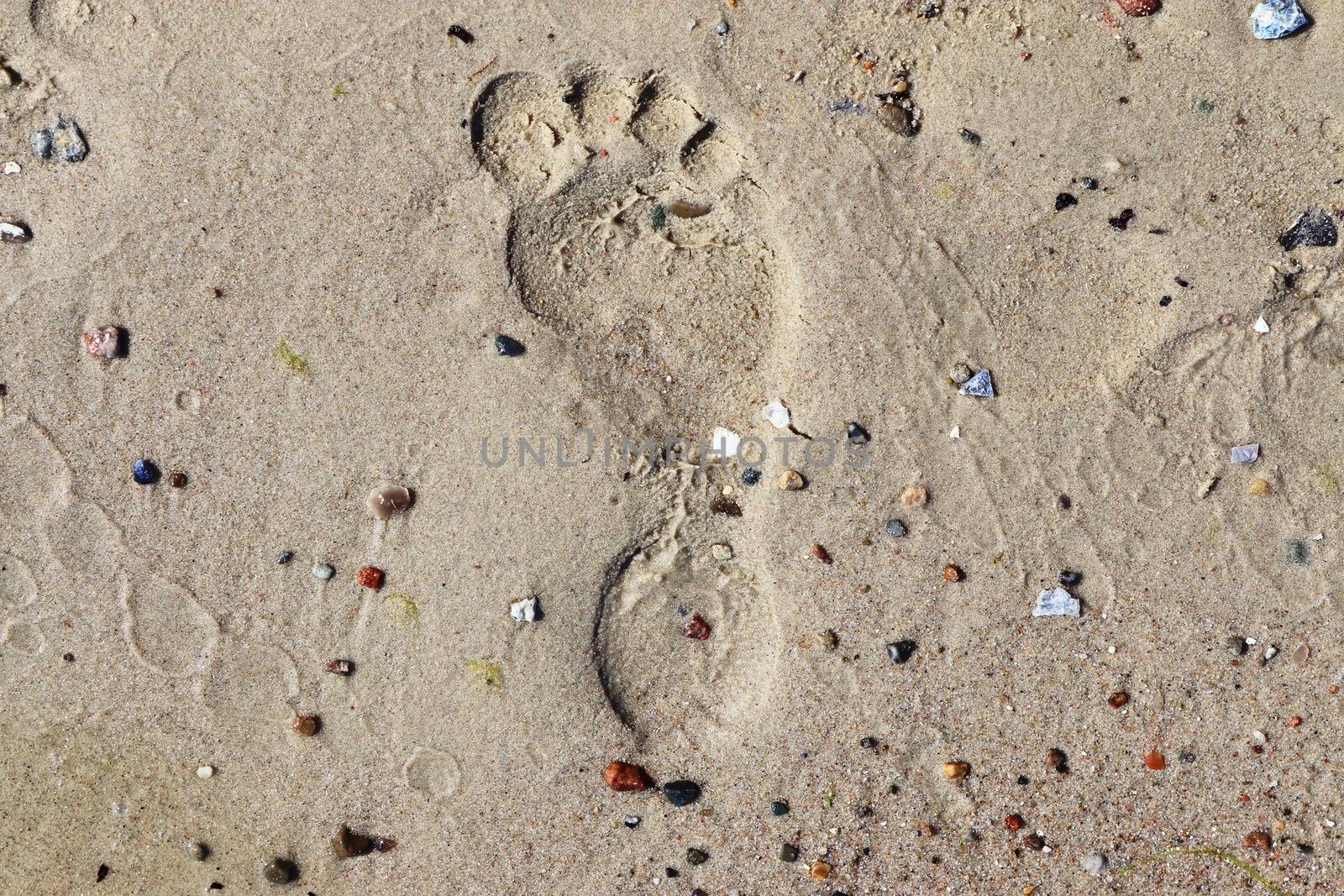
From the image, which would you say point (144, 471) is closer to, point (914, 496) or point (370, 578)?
point (370, 578)

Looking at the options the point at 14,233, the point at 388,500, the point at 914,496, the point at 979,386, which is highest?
the point at 14,233

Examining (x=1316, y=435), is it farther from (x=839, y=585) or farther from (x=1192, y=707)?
(x=839, y=585)

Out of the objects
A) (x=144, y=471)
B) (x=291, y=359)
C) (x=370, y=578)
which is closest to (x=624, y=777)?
(x=370, y=578)

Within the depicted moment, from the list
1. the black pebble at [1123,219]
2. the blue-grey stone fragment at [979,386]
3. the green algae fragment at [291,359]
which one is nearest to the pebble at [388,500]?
the green algae fragment at [291,359]

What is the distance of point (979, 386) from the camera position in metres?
2.92

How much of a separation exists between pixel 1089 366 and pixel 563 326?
1.80 meters

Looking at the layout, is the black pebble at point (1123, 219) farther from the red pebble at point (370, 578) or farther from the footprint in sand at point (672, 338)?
the red pebble at point (370, 578)

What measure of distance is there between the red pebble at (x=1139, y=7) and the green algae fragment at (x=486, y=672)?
3.11 metres

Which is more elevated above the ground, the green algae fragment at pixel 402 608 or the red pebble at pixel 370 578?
the red pebble at pixel 370 578

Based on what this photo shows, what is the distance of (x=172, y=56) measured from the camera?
302 cm

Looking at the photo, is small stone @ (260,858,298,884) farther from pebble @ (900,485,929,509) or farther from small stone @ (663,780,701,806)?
pebble @ (900,485,929,509)

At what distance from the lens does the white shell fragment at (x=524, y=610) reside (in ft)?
9.61

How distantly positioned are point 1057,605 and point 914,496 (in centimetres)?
60

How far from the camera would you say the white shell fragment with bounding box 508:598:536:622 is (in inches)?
115
